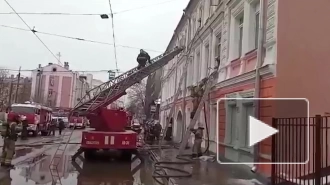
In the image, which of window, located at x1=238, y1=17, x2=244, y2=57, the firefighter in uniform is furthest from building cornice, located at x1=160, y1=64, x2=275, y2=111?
the firefighter in uniform

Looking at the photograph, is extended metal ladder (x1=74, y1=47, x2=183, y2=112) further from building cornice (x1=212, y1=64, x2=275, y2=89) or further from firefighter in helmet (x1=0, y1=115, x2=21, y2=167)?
building cornice (x1=212, y1=64, x2=275, y2=89)

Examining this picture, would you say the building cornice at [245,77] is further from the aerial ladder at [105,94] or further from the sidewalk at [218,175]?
the aerial ladder at [105,94]

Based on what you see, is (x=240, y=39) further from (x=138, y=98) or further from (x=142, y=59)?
(x=138, y=98)

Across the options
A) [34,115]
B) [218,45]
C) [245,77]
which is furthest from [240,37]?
[34,115]

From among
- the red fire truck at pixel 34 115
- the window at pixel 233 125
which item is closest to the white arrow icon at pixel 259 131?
the window at pixel 233 125

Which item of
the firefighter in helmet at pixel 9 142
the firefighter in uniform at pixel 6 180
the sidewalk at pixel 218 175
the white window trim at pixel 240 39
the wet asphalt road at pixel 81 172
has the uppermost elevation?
the white window trim at pixel 240 39

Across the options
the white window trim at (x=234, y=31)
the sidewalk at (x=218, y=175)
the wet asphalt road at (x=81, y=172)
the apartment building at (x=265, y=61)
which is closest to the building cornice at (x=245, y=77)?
the apartment building at (x=265, y=61)

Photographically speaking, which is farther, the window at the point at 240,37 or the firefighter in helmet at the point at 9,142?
the window at the point at 240,37

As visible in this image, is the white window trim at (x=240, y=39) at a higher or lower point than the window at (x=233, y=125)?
higher

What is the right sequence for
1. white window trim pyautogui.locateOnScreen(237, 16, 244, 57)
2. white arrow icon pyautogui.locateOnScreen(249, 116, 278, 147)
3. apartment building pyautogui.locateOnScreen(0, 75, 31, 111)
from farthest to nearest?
1. apartment building pyautogui.locateOnScreen(0, 75, 31, 111)
2. white window trim pyautogui.locateOnScreen(237, 16, 244, 57)
3. white arrow icon pyautogui.locateOnScreen(249, 116, 278, 147)

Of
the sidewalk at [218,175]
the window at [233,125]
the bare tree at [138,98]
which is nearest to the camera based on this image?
the sidewalk at [218,175]

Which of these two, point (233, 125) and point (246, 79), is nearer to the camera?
point (246, 79)

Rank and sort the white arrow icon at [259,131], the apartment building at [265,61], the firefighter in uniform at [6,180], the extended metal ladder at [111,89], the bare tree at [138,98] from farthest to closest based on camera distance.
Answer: the bare tree at [138,98] → the extended metal ladder at [111,89] → the apartment building at [265,61] → the white arrow icon at [259,131] → the firefighter in uniform at [6,180]

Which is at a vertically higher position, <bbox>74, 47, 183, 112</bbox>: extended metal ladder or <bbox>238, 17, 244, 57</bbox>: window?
<bbox>238, 17, 244, 57</bbox>: window
